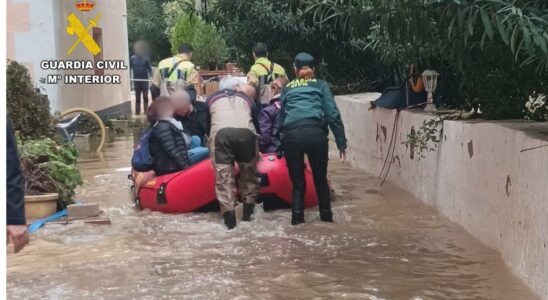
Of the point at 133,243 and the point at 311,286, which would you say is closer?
the point at 311,286

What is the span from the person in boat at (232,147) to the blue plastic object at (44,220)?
5.01ft

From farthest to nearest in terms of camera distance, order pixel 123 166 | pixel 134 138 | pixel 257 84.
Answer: pixel 134 138, pixel 123 166, pixel 257 84

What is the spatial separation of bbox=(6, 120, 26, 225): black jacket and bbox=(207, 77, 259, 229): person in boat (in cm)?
384

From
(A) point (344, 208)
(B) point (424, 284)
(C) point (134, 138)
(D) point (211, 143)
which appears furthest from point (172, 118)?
(C) point (134, 138)

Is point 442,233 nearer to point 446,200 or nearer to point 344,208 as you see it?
point 446,200

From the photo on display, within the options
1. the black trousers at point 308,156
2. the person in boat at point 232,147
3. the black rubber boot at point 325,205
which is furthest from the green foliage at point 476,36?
the black rubber boot at point 325,205

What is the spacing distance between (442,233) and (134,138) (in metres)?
9.51

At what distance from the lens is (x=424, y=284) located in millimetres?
5227

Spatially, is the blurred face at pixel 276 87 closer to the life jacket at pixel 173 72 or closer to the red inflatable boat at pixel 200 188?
the red inflatable boat at pixel 200 188

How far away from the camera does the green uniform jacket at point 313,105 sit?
714 centimetres

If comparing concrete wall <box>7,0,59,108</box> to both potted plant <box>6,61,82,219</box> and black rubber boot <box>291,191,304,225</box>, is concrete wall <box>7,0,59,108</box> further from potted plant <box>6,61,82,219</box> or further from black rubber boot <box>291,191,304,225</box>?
black rubber boot <box>291,191,304,225</box>

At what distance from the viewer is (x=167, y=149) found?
24.9ft

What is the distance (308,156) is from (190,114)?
70.0 inches

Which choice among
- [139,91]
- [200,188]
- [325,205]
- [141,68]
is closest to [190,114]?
[200,188]
